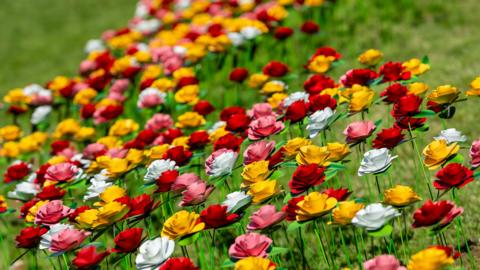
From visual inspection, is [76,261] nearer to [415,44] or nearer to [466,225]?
[466,225]

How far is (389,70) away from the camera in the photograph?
3.34 m

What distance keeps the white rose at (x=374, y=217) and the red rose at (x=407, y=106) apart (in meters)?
0.69

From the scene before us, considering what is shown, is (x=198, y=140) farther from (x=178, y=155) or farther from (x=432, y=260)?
(x=432, y=260)

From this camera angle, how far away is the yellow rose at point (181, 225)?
2455mm

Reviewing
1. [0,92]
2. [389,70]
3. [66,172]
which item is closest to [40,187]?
[66,172]

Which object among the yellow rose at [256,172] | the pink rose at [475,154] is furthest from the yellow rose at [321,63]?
the pink rose at [475,154]

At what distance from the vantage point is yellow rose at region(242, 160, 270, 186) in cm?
269

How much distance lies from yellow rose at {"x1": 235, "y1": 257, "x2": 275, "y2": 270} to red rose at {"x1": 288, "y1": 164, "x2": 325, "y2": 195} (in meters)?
0.43

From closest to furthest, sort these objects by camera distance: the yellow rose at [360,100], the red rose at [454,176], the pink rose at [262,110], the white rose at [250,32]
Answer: the red rose at [454,176], the yellow rose at [360,100], the pink rose at [262,110], the white rose at [250,32]

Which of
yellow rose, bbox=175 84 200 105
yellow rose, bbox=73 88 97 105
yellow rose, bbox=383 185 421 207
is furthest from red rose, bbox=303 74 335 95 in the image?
yellow rose, bbox=73 88 97 105

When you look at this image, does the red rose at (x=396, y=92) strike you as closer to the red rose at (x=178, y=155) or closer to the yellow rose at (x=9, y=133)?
the red rose at (x=178, y=155)

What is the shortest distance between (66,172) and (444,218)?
207cm

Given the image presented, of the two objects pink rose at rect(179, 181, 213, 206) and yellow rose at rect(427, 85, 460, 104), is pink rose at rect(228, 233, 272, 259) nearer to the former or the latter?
pink rose at rect(179, 181, 213, 206)

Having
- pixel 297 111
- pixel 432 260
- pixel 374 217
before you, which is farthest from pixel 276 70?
pixel 432 260
